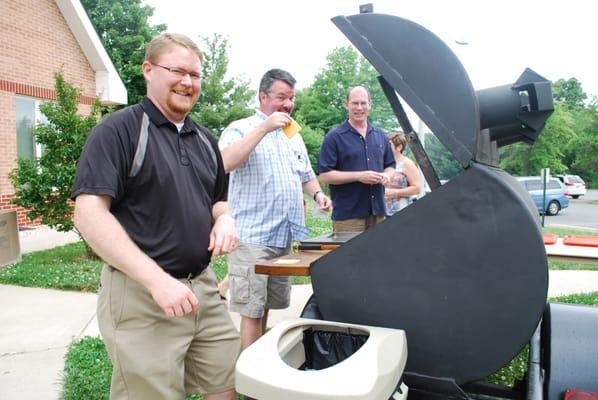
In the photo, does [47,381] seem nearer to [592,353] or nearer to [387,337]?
[387,337]

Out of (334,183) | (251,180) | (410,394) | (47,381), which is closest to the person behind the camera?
(410,394)

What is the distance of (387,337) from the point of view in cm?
151

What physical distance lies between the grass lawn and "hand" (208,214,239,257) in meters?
1.47

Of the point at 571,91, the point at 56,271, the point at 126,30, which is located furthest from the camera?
the point at 571,91

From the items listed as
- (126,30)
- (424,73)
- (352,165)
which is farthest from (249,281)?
(126,30)

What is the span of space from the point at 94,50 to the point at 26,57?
1845 millimetres

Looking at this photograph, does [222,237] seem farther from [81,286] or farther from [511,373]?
[81,286]

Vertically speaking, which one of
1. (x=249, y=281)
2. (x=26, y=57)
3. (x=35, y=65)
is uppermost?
(x=26, y=57)

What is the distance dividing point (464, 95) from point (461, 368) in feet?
3.01

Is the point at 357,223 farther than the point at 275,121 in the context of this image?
Yes

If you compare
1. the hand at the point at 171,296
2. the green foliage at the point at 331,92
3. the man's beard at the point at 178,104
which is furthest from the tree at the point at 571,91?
the hand at the point at 171,296

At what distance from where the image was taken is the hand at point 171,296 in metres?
1.50

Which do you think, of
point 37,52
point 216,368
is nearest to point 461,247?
point 216,368

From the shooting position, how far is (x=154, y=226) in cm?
173
